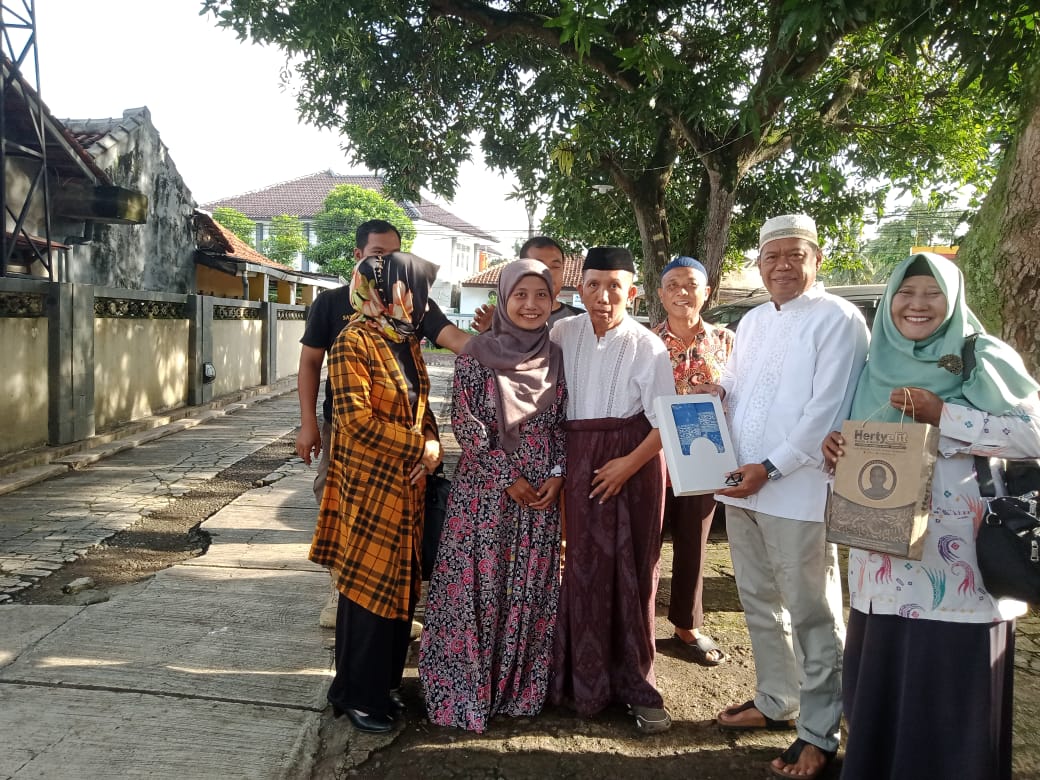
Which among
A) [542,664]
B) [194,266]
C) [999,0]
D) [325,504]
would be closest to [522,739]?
[542,664]

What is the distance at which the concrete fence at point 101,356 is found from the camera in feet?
23.5

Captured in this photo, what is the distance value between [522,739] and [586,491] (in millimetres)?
895

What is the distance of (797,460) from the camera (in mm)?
2469

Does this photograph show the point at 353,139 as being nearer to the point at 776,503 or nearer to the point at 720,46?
the point at 720,46

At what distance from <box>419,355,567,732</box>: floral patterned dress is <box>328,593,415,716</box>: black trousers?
0.49 ft

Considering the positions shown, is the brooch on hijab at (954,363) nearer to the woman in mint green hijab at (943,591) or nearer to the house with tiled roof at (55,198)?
the woman in mint green hijab at (943,591)

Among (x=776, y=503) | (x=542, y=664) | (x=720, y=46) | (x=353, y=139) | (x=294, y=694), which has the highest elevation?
(x=720, y=46)

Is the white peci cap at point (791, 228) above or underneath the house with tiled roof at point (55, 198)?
underneath

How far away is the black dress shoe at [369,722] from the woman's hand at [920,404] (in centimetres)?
199

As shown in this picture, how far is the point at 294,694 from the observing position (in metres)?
3.00

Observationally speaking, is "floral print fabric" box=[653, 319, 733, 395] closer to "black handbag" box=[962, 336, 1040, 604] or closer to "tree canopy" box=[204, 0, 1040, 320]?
"black handbag" box=[962, 336, 1040, 604]

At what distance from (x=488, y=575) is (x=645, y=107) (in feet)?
18.6

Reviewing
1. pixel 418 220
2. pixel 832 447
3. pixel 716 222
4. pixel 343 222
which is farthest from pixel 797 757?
pixel 418 220

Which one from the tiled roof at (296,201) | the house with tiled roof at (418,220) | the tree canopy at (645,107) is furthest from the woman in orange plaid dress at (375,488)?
the tiled roof at (296,201)
